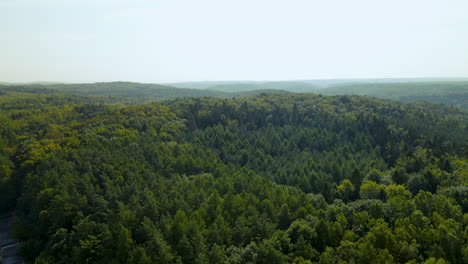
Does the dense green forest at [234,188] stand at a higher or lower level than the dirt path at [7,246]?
higher

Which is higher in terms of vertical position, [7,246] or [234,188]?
[234,188]

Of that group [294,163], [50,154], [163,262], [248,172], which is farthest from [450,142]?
[50,154]

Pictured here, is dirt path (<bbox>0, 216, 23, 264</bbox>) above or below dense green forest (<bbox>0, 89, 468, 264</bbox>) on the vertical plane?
below

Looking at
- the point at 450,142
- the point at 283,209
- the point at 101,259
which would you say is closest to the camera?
the point at 101,259

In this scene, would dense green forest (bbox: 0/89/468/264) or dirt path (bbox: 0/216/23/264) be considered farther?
dirt path (bbox: 0/216/23/264)

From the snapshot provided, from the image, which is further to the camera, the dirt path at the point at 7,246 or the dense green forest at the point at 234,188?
the dirt path at the point at 7,246

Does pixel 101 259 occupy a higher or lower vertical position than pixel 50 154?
lower

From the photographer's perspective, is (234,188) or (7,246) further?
(234,188)

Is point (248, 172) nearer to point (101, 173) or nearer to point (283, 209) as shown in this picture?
→ point (283, 209)
